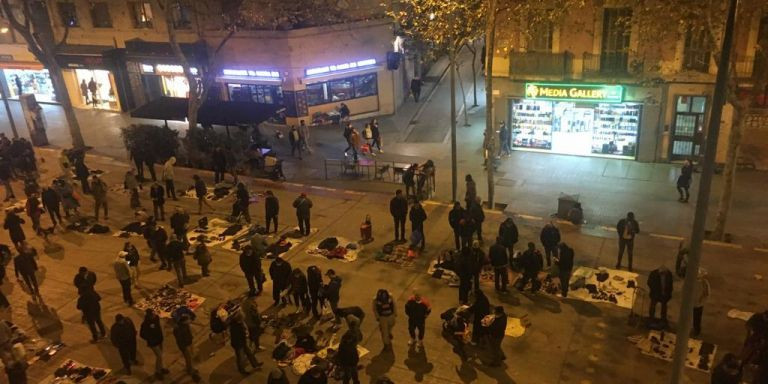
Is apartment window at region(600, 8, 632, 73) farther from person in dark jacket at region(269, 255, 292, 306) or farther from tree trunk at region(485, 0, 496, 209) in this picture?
person in dark jacket at region(269, 255, 292, 306)

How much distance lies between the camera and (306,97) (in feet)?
102

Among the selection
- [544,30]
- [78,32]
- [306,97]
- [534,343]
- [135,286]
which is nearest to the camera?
[534,343]

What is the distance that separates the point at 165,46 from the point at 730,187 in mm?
27167

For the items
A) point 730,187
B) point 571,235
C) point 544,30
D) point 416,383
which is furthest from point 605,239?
point 544,30

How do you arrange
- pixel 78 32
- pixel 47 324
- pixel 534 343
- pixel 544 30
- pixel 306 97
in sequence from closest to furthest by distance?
pixel 534 343 → pixel 47 324 → pixel 544 30 → pixel 306 97 → pixel 78 32

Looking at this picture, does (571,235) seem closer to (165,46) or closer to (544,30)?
(544,30)

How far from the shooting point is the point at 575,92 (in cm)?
2414

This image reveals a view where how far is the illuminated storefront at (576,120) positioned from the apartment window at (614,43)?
33.2 inches

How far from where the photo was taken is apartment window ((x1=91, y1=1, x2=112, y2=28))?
34.2m

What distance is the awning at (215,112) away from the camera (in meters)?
25.7

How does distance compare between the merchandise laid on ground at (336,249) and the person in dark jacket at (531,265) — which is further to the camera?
the merchandise laid on ground at (336,249)

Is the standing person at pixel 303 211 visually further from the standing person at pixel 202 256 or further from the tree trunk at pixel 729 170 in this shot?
the tree trunk at pixel 729 170

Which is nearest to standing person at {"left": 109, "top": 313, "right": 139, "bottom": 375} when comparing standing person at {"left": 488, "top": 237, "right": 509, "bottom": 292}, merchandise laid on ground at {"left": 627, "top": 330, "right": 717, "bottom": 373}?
standing person at {"left": 488, "top": 237, "right": 509, "bottom": 292}

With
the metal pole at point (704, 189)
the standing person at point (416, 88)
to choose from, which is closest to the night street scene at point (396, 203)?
the metal pole at point (704, 189)
